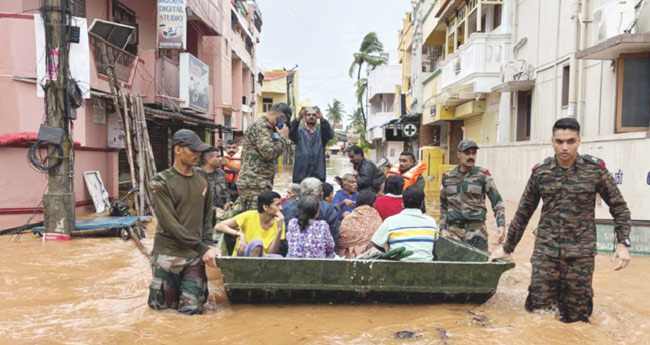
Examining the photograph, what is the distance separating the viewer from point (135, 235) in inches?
352

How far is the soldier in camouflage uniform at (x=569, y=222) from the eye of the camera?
4020 millimetres

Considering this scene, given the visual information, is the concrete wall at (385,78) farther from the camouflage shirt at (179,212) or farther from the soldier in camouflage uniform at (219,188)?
the camouflage shirt at (179,212)

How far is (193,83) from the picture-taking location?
56.9 feet

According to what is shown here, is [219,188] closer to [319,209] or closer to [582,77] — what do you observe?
[319,209]

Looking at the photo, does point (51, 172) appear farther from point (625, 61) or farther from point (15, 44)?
point (625, 61)

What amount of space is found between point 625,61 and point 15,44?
11.5 meters

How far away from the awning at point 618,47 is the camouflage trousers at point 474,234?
5.50 meters

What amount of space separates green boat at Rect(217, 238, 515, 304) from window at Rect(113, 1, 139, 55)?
12.4 m

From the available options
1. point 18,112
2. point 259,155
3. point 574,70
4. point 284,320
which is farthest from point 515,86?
point 18,112

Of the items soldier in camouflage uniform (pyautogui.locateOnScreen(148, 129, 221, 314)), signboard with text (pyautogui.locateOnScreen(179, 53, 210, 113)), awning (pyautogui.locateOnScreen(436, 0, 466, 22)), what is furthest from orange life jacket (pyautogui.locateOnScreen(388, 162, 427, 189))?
awning (pyautogui.locateOnScreen(436, 0, 466, 22))

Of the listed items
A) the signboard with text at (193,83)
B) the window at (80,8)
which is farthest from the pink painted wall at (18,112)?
the signboard with text at (193,83)

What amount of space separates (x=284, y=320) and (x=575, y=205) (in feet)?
8.70

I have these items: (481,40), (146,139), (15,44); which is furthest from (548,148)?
(15,44)

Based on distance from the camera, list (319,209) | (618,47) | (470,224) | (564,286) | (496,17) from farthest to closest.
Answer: (496,17) → (618,47) → (470,224) → (319,209) → (564,286)
